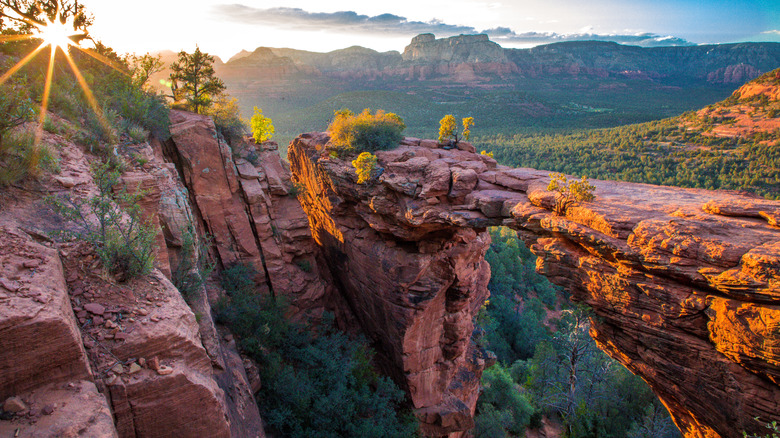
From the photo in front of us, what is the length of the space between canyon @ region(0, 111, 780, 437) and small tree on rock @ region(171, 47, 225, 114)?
2525mm

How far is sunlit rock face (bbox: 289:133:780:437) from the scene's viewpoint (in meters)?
6.75

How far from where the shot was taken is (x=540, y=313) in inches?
1389

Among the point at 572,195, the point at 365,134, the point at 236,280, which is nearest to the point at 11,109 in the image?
the point at 236,280

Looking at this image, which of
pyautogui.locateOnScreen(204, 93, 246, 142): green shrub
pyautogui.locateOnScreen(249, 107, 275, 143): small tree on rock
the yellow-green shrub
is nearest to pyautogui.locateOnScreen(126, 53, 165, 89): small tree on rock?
pyautogui.locateOnScreen(204, 93, 246, 142): green shrub

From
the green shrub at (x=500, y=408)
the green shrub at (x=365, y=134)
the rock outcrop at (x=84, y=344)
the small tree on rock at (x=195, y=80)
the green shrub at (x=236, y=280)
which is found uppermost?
the small tree on rock at (x=195, y=80)

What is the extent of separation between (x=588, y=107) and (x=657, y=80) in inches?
3433

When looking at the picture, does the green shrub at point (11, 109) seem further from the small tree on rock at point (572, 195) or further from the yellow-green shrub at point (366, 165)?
the small tree on rock at point (572, 195)

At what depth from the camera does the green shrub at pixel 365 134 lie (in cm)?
1552

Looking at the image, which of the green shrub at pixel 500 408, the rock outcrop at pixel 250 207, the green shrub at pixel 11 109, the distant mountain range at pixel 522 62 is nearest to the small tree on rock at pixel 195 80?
the rock outcrop at pixel 250 207

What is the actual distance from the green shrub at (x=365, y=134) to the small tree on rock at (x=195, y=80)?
6.64m

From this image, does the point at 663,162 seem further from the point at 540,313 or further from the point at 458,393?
the point at 458,393

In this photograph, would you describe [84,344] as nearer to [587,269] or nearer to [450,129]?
[587,269]

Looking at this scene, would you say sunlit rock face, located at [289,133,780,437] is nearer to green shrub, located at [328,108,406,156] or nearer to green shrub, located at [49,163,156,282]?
green shrub, located at [328,108,406,156]

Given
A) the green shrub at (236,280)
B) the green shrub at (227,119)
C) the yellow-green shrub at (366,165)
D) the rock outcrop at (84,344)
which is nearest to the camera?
the rock outcrop at (84,344)
